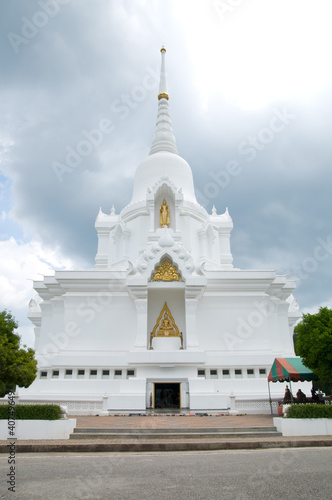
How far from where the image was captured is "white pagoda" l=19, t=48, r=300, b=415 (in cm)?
1652

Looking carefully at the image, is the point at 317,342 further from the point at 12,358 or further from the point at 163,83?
the point at 163,83

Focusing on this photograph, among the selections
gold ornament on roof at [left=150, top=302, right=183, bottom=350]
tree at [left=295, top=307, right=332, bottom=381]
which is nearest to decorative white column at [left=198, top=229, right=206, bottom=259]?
gold ornament on roof at [left=150, top=302, right=183, bottom=350]

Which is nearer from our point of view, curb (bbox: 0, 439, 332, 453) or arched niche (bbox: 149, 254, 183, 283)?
A: curb (bbox: 0, 439, 332, 453)

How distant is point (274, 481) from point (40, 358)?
52.6ft

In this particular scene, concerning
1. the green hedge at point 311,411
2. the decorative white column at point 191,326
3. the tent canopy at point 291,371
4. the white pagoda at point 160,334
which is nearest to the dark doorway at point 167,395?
the white pagoda at point 160,334

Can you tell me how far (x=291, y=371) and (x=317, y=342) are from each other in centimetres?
159

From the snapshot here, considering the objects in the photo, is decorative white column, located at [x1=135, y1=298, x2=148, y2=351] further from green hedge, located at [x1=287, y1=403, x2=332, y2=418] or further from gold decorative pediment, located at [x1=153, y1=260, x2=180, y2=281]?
green hedge, located at [x1=287, y1=403, x2=332, y2=418]

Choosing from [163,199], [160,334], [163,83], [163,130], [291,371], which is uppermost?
[163,83]

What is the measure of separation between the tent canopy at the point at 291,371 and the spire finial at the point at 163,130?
20.6 m

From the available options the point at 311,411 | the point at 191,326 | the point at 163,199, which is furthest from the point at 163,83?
the point at 311,411

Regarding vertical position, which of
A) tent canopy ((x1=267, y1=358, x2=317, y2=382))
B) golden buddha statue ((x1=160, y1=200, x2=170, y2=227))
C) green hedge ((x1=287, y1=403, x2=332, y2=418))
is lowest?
green hedge ((x1=287, y1=403, x2=332, y2=418))

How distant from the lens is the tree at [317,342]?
12625 millimetres

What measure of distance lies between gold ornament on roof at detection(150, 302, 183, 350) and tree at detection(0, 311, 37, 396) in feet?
23.9

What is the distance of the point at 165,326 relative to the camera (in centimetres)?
1962
